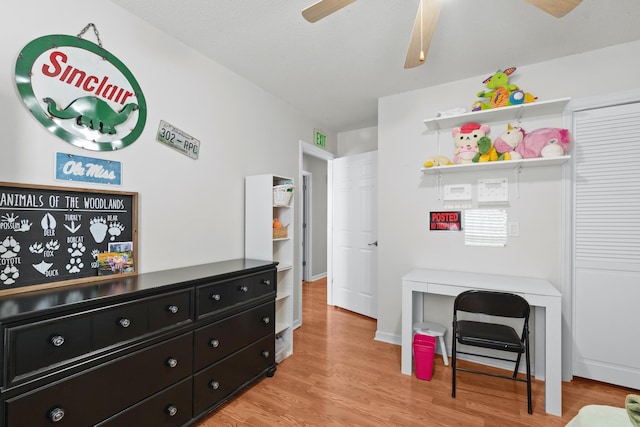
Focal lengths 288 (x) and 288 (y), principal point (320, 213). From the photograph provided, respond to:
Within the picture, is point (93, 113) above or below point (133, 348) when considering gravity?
above

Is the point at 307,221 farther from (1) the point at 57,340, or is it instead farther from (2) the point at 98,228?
(1) the point at 57,340

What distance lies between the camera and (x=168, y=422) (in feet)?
5.16

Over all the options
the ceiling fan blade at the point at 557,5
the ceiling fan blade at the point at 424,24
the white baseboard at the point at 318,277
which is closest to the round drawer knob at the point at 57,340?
the ceiling fan blade at the point at 424,24

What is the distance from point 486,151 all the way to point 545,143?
0.41 m

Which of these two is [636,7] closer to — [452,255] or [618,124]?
[618,124]

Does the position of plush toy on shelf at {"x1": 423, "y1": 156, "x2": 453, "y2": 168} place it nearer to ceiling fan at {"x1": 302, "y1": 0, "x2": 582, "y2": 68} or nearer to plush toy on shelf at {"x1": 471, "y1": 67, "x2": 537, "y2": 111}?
plush toy on shelf at {"x1": 471, "y1": 67, "x2": 537, "y2": 111}

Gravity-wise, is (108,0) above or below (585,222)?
above

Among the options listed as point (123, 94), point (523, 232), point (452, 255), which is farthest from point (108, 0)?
point (523, 232)

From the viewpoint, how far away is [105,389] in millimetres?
1317

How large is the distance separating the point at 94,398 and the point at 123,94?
165 centimetres

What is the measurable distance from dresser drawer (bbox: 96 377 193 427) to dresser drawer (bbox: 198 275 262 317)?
416mm

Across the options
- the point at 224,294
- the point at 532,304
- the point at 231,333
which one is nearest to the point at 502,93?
the point at 532,304

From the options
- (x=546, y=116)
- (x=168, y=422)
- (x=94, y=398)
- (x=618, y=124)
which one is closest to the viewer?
(x=94, y=398)

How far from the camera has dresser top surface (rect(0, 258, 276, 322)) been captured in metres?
1.16
